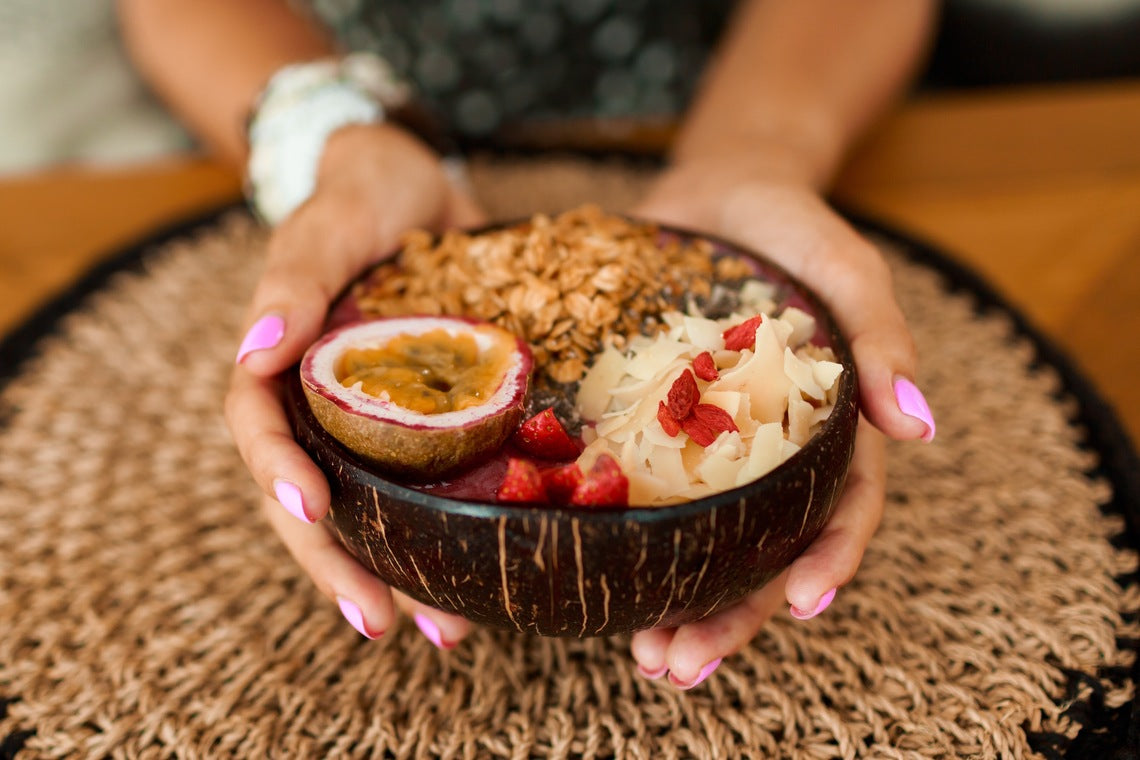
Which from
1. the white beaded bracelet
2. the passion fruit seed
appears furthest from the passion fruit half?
the white beaded bracelet

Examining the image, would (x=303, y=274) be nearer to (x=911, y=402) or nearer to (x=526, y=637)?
(x=526, y=637)

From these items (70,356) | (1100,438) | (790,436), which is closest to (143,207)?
(70,356)

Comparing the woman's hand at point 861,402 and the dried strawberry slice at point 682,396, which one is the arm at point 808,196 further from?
the dried strawberry slice at point 682,396

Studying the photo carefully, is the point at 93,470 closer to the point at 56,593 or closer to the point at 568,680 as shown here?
the point at 56,593

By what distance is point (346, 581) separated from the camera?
63 cm

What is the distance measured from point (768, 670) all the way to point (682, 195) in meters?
0.51

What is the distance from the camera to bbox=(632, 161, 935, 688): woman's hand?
61cm

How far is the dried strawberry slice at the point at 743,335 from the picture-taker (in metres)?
0.63

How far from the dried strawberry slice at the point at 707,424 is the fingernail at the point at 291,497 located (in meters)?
0.24

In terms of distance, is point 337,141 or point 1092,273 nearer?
point 337,141

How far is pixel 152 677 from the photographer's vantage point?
2.23 ft

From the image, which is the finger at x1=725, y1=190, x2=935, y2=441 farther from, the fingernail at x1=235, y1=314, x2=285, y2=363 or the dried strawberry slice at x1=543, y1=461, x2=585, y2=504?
the fingernail at x1=235, y1=314, x2=285, y2=363

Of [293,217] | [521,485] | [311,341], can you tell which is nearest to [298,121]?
[293,217]

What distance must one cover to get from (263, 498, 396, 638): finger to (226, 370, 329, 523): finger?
0.05m
